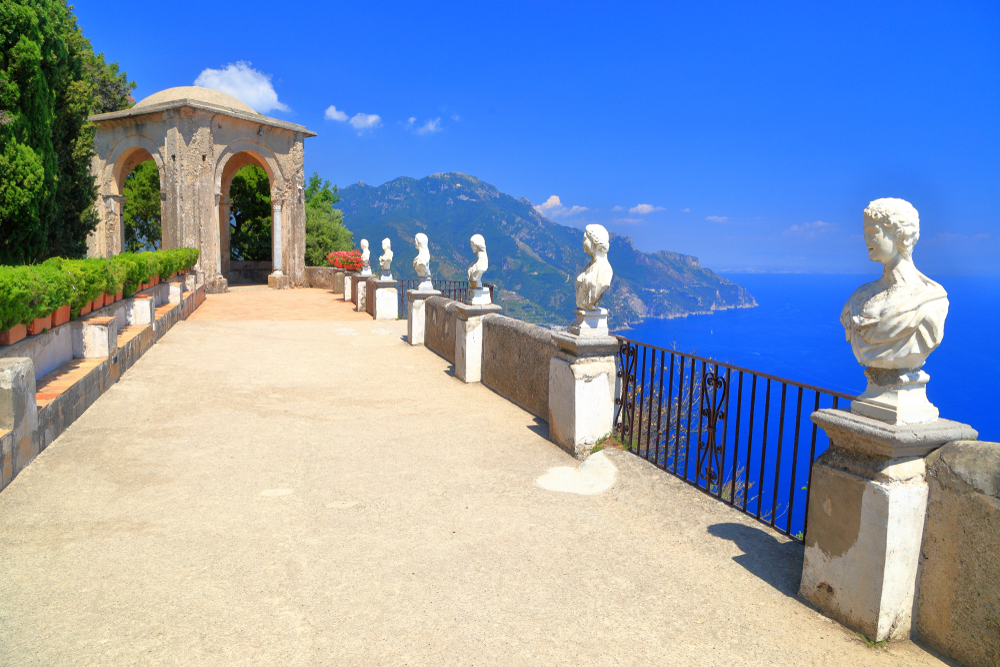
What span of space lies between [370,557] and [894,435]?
274cm

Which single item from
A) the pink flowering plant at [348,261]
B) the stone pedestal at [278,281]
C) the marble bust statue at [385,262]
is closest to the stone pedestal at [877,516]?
the marble bust statue at [385,262]

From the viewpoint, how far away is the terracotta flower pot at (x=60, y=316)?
21.5ft

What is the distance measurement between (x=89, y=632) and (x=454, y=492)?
2369 mm

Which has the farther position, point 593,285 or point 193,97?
point 193,97

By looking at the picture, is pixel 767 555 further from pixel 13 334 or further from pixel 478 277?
pixel 13 334

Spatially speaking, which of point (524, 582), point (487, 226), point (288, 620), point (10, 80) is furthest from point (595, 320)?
point (487, 226)

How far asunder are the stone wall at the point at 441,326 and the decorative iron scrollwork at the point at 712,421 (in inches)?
204

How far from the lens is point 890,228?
291 centimetres

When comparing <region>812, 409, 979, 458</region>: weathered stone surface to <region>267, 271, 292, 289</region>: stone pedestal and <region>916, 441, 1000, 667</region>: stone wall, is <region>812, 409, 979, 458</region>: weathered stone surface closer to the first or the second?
<region>916, 441, 1000, 667</region>: stone wall

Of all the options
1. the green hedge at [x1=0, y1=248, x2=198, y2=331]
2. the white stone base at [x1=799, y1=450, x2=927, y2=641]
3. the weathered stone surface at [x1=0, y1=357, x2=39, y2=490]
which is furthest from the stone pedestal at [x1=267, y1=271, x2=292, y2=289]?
the white stone base at [x1=799, y1=450, x2=927, y2=641]

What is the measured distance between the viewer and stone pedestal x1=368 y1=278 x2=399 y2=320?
15.5m

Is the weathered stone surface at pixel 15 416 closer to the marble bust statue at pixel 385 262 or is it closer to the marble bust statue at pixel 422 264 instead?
the marble bust statue at pixel 422 264

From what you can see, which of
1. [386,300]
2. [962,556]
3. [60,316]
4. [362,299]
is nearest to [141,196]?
[362,299]

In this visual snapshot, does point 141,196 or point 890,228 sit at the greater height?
point 141,196
